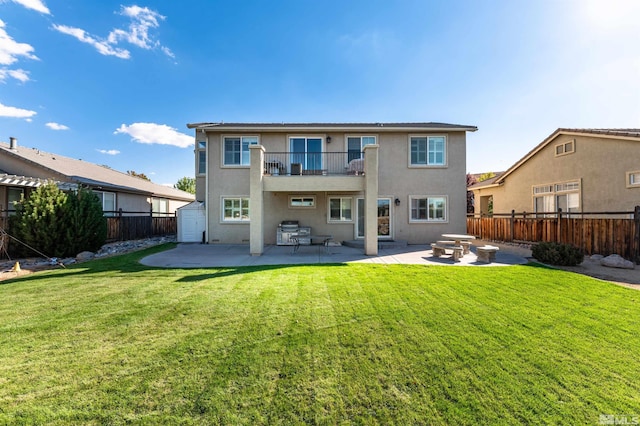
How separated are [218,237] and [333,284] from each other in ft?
31.2

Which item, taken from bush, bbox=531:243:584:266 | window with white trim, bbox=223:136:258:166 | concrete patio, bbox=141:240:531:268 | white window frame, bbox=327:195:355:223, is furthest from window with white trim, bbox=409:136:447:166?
window with white trim, bbox=223:136:258:166

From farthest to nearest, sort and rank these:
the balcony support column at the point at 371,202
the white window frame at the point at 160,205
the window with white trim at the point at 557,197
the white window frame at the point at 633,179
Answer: the white window frame at the point at 160,205
the window with white trim at the point at 557,197
the white window frame at the point at 633,179
the balcony support column at the point at 371,202

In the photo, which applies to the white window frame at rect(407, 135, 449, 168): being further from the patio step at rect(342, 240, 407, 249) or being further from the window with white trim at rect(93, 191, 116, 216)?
the window with white trim at rect(93, 191, 116, 216)

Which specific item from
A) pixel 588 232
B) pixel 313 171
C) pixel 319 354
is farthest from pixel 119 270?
A: pixel 588 232

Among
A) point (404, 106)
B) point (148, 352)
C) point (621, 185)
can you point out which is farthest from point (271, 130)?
point (621, 185)

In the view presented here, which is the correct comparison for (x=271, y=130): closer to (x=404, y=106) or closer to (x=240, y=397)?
(x=404, y=106)

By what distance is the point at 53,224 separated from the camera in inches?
381

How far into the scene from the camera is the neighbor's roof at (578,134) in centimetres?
1135

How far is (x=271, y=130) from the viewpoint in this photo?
13.2m

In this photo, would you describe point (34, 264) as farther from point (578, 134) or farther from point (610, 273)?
point (578, 134)

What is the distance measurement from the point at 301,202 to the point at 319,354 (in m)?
10.7

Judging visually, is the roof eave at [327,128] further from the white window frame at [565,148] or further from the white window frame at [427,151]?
the white window frame at [565,148]

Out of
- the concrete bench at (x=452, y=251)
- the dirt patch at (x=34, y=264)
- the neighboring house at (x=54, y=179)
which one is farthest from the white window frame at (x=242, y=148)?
the concrete bench at (x=452, y=251)

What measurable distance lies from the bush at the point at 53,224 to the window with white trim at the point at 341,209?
10.6 meters
